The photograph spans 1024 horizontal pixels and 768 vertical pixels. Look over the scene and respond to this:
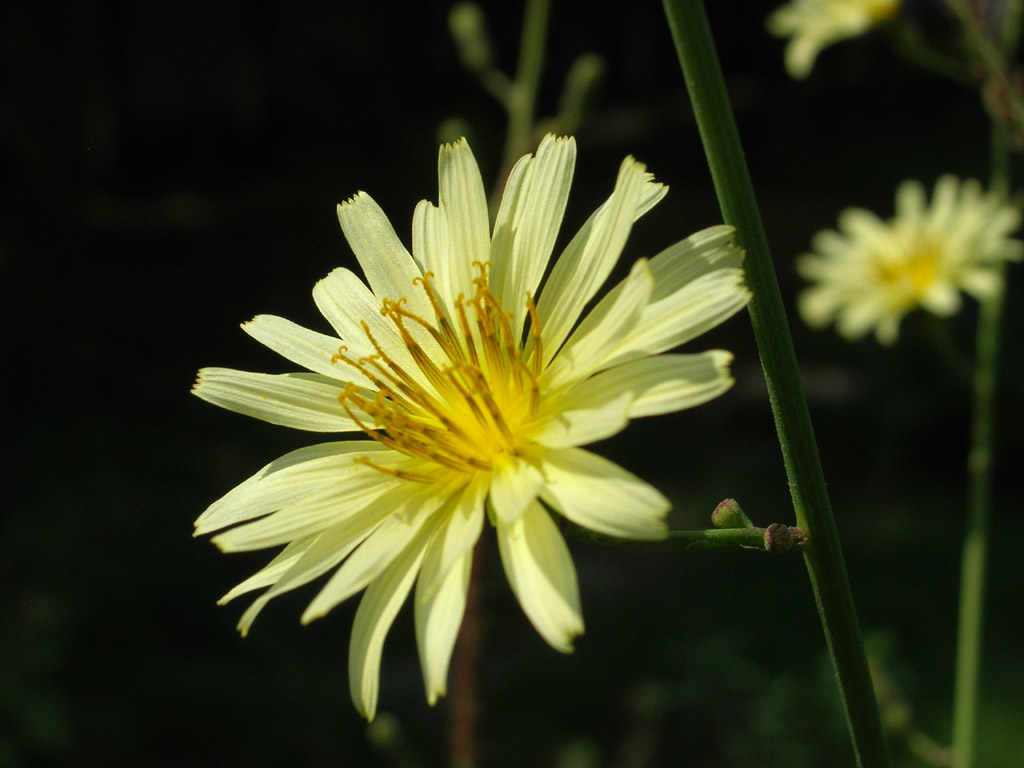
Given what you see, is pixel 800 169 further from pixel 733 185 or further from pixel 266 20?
pixel 733 185

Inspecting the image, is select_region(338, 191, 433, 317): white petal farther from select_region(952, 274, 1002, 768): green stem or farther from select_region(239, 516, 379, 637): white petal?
select_region(952, 274, 1002, 768): green stem

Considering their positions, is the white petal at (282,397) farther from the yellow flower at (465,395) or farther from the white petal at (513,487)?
the white petal at (513,487)

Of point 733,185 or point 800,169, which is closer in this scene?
point 733,185

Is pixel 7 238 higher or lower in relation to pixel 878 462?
higher

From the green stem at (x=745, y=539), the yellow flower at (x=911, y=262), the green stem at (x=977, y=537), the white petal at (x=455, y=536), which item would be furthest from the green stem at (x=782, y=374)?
the yellow flower at (x=911, y=262)

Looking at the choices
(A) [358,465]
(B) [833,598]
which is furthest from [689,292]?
(A) [358,465]

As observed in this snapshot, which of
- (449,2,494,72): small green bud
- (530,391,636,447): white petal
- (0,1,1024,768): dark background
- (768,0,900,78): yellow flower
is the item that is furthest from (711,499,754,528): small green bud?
(768,0,900,78): yellow flower

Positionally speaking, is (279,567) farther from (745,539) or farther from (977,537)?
(977,537)
